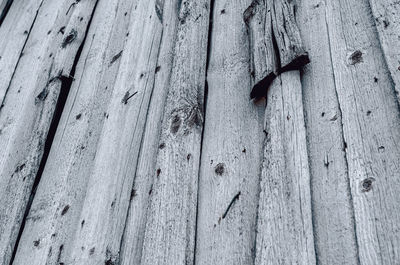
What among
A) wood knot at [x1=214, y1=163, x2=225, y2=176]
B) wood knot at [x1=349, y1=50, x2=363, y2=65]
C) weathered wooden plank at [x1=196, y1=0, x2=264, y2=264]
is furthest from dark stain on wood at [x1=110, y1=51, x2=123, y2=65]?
wood knot at [x1=349, y1=50, x2=363, y2=65]

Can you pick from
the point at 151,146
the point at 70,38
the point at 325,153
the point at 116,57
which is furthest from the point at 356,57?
the point at 70,38

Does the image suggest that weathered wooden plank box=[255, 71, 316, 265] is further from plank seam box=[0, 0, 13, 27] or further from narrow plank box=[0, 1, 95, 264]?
plank seam box=[0, 0, 13, 27]

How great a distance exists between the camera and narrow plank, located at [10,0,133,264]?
167 centimetres

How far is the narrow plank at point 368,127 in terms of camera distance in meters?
1.03

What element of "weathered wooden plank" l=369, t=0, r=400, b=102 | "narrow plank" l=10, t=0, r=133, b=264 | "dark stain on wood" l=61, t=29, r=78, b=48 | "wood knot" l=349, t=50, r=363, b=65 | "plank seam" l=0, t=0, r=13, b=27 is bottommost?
"narrow plank" l=10, t=0, r=133, b=264

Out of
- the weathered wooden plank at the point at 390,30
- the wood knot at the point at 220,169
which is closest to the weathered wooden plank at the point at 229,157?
the wood knot at the point at 220,169

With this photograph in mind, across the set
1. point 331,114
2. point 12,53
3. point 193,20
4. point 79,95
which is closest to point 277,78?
point 331,114

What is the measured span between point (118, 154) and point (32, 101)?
903 millimetres

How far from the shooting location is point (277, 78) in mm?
1405

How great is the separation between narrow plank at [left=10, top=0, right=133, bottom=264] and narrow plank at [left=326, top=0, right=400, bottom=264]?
1.03 metres

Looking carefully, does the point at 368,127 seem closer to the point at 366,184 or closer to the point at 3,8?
the point at 366,184

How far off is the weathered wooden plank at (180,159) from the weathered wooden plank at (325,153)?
0.38 meters

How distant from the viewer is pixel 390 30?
4.38 feet

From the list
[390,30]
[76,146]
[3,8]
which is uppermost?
[3,8]
